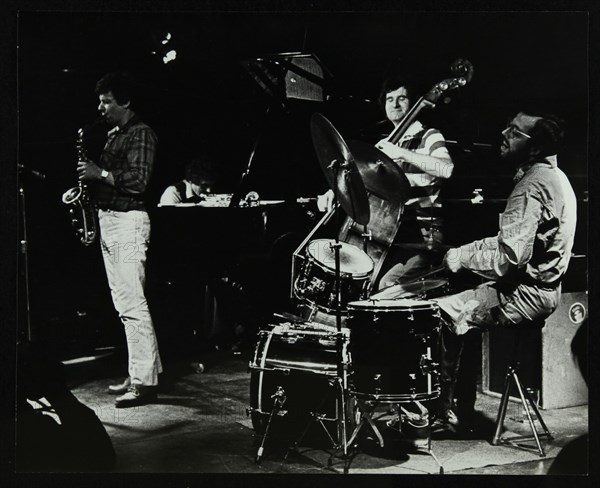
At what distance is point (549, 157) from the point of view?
354cm

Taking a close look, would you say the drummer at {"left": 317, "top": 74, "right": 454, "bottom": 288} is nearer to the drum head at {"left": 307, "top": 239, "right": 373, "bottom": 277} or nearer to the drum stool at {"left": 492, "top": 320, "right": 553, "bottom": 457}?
A: the drum head at {"left": 307, "top": 239, "right": 373, "bottom": 277}

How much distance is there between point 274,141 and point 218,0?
32.5 inches

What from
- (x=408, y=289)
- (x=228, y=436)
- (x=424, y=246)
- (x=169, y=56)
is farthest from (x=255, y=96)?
(x=228, y=436)

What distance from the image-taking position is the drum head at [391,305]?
3123 mm

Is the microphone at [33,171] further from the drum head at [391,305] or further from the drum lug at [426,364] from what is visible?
the drum lug at [426,364]

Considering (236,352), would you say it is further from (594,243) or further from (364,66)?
(594,243)

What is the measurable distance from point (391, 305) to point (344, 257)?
387mm

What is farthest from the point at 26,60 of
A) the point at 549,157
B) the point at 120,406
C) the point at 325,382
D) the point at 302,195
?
the point at 549,157

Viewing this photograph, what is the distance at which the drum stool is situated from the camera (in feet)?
11.4

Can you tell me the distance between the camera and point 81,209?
12.1 ft

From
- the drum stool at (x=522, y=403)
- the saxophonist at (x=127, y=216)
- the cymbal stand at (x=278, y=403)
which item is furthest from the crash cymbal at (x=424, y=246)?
the saxophonist at (x=127, y=216)

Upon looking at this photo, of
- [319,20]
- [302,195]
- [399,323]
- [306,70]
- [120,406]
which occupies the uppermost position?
[319,20]

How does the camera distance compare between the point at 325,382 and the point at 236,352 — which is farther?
the point at 236,352

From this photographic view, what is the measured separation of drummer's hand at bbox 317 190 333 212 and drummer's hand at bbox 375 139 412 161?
0.35 metres
